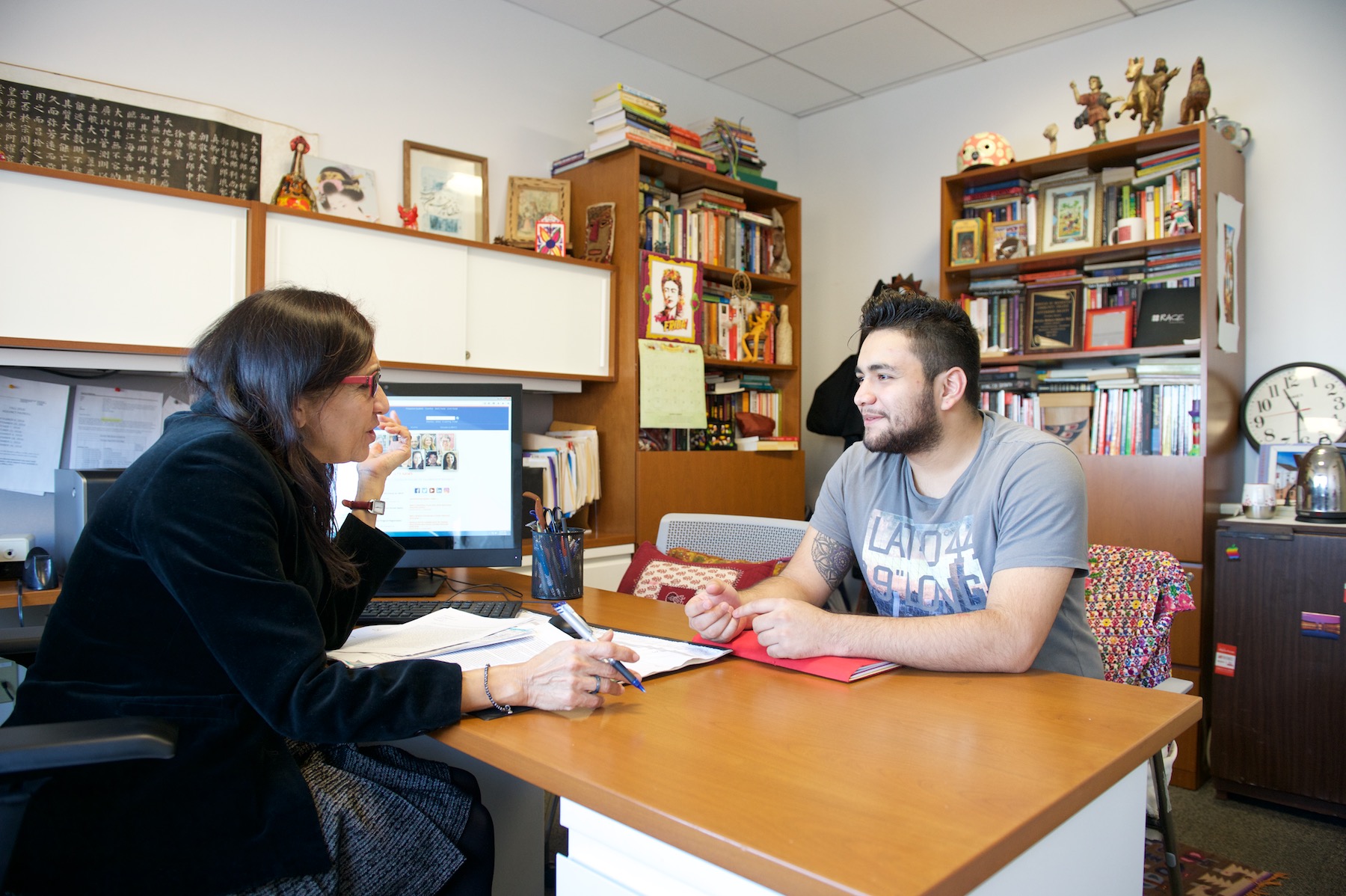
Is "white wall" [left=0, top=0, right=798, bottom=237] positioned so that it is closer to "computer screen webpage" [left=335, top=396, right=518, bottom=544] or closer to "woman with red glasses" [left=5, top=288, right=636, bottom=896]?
"computer screen webpage" [left=335, top=396, right=518, bottom=544]

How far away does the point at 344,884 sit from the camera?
107 centimetres

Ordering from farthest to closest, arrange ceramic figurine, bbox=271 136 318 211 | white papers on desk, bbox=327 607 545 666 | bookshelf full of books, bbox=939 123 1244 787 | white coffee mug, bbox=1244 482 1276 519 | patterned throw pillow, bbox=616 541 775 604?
bookshelf full of books, bbox=939 123 1244 787 < white coffee mug, bbox=1244 482 1276 519 < ceramic figurine, bbox=271 136 318 211 < patterned throw pillow, bbox=616 541 775 604 < white papers on desk, bbox=327 607 545 666

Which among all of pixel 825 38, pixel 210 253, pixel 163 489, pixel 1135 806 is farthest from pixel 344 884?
pixel 825 38

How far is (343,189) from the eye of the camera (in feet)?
9.78

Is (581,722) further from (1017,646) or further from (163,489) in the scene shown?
(1017,646)

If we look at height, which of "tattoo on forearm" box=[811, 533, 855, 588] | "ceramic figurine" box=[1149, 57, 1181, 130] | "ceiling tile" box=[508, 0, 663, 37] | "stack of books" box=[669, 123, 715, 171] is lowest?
"tattoo on forearm" box=[811, 533, 855, 588]

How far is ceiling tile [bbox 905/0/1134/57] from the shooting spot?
3438mm

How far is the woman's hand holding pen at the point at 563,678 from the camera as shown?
1080 millimetres

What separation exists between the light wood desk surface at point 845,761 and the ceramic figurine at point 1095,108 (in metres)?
2.73

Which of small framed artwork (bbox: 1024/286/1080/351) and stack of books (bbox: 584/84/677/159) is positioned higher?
stack of books (bbox: 584/84/677/159)

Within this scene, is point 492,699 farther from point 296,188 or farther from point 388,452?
point 296,188

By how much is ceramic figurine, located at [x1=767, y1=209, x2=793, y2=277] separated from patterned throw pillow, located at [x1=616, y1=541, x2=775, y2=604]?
7.55 ft

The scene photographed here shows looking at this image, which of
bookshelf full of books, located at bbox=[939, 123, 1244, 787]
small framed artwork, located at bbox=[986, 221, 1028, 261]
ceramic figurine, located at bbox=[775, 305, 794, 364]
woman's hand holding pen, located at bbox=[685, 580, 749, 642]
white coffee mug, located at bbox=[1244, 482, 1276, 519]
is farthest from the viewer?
ceramic figurine, located at bbox=[775, 305, 794, 364]

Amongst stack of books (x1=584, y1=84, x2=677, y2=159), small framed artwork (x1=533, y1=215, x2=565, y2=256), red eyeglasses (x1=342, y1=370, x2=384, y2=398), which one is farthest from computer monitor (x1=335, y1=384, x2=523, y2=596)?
stack of books (x1=584, y1=84, x2=677, y2=159)
